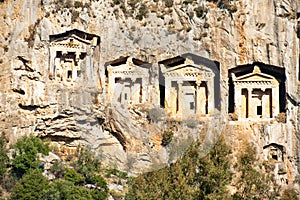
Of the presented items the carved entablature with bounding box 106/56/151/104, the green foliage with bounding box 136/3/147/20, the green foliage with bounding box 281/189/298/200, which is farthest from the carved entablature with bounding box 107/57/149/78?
the green foliage with bounding box 281/189/298/200

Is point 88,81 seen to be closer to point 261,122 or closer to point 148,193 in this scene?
point 261,122

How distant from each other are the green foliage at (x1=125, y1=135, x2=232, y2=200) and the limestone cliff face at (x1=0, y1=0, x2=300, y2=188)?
1000 centimetres

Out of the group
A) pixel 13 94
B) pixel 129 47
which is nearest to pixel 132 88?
pixel 129 47

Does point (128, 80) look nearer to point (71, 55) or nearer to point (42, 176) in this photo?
point (71, 55)

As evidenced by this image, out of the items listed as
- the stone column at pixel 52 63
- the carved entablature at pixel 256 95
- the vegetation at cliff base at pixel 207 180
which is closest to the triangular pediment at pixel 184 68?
the carved entablature at pixel 256 95

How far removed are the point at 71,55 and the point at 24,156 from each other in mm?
6456

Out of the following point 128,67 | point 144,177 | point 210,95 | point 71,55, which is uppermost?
point 71,55

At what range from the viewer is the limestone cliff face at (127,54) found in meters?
47.1

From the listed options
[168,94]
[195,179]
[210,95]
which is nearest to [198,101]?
[210,95]

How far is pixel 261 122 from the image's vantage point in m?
49.5

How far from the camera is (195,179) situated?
120 feet

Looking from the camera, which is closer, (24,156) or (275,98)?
(24,156)

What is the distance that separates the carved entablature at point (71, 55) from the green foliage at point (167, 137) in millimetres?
4769

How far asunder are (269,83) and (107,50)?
28.7 feet
